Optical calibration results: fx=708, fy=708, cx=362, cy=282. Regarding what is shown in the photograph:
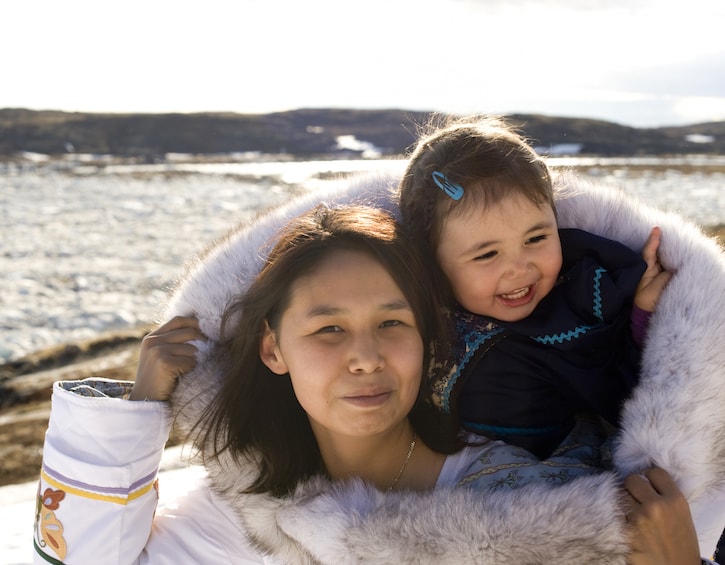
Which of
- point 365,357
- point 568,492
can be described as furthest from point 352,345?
point 568,492

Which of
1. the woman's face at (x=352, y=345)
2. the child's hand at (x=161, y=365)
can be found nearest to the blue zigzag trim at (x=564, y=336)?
the woman's face at (x=352, y=345)

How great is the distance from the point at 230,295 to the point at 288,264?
0.21 meters

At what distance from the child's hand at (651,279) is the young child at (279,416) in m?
0.33

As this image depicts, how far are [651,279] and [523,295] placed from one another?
0.27 metres

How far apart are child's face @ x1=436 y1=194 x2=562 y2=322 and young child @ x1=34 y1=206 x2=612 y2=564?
15 centimetres

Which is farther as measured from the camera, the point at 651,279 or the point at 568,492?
the point at 651,279

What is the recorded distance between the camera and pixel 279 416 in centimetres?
155

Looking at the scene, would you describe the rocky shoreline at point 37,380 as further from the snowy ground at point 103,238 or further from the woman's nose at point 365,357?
the woman's nose at point 365,357

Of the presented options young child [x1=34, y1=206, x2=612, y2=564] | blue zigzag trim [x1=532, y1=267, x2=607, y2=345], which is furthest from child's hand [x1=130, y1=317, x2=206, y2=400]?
blue zigzag trim [x1=532, y1=267, x2=607, y2=345]

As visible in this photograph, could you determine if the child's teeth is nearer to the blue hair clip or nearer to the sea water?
the blue hair clip

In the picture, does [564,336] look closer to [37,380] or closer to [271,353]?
[271,353]

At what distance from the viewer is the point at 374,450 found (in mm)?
1479

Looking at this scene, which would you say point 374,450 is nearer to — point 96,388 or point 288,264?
point 288,264

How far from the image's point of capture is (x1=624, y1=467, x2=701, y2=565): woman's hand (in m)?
1.13
